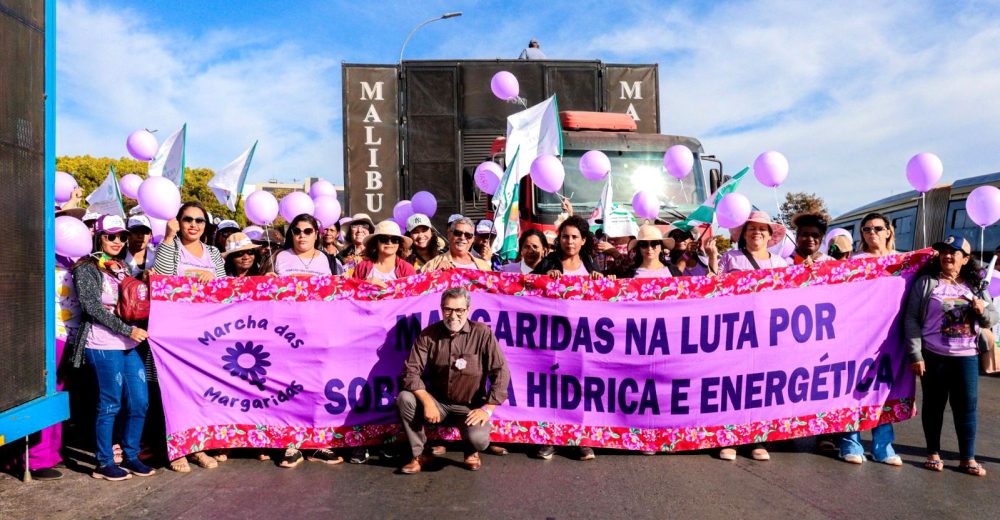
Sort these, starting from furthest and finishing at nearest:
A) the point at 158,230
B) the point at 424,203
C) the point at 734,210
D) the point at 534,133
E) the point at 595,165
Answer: the point at 424,203, the point at 595,165, the point at 534,133, the point at 158,230, the point at 734,210

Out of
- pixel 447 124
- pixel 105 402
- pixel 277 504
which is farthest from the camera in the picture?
pixel 447 124

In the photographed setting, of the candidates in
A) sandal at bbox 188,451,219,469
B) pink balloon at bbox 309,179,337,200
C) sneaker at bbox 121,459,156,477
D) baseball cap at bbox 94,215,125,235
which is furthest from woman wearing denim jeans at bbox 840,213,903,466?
pink balloon at bbox 309,179,337,200

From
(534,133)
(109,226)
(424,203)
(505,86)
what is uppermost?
(505,86)

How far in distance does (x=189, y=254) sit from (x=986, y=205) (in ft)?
19.9

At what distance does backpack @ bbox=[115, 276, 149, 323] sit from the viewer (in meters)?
4.82

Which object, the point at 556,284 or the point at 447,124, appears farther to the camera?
the point at 447,124

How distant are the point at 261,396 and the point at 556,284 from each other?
2.30 meters

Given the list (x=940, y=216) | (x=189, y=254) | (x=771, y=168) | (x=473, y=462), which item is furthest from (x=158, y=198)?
(x=940, y=216)

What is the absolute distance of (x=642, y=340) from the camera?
5.21m

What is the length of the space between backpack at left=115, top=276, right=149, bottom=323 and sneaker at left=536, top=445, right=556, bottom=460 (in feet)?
9.63

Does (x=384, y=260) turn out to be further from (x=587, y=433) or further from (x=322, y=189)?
(x=322, y=189)

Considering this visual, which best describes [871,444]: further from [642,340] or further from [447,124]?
[447,124]

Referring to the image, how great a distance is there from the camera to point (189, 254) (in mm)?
5270

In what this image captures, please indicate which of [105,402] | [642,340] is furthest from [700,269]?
[105,402]
